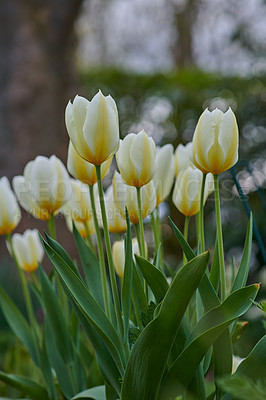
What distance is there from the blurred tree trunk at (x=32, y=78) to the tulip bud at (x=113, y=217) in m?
2.40

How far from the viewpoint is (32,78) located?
3.25 metres

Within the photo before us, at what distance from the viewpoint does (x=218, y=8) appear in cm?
632

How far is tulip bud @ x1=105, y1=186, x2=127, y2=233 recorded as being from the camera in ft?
2.84

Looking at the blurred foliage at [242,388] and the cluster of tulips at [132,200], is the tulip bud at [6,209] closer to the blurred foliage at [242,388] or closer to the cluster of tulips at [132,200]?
the cluster of tulips at [132,200]

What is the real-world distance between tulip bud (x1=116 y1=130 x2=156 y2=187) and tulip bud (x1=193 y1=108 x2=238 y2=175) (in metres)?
0.07

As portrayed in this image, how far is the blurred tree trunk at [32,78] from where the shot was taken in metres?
3.20

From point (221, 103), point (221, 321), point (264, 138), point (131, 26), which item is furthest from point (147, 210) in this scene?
point (131, 26)

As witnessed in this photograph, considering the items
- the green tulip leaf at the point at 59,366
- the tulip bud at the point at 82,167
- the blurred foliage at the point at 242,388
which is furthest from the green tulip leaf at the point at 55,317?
the blurred foliage at the point at 242,388

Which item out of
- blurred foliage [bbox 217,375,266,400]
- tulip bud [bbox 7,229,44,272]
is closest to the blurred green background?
tulip bud [bbox 7,229,44,272]

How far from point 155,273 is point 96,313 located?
101 mm

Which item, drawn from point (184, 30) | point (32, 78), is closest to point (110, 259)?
point (32, 78)

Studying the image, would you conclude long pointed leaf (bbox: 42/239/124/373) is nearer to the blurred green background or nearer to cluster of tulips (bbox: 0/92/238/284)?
cluster of tulips (bbox: 0/92/238/284)

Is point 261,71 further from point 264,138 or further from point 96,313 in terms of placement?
point 96,313

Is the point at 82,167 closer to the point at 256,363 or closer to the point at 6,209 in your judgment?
the point at 6,209
